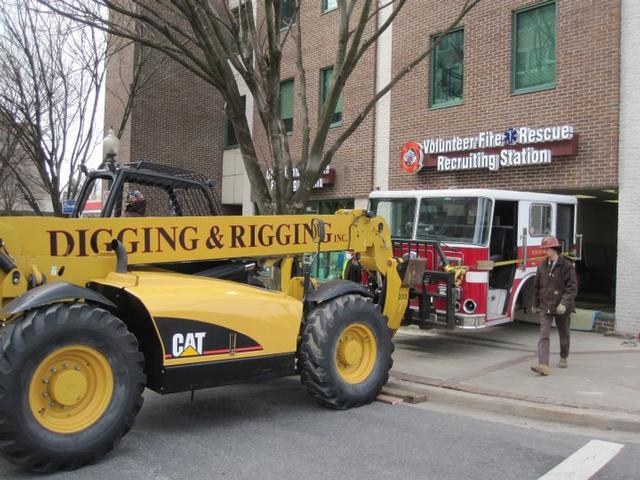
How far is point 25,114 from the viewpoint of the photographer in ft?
44.2

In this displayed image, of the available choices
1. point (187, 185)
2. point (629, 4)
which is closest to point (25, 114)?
point (187, 185)

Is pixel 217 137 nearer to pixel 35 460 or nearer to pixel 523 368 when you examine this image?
pixel 523 368

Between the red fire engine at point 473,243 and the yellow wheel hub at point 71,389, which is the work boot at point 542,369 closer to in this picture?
the red fire engine at point 473,243

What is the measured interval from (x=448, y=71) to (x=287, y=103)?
559 centimetres

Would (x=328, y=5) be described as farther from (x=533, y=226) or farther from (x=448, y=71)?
(x=533, y=226)

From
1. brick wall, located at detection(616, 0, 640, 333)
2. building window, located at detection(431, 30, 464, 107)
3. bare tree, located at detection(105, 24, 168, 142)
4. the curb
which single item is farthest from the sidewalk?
bare tree, located at detection(105, 24, 168, 142)

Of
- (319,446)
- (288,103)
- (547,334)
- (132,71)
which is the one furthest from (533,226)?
(132,71)

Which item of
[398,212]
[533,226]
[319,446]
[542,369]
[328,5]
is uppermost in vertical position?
[328,5]

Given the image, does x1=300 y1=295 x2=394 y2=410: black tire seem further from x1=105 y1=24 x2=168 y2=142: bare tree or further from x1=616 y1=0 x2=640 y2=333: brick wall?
x1=105 y1=24 x2=168 y2=142: bare tree

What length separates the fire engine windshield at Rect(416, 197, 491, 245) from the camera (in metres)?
8.60

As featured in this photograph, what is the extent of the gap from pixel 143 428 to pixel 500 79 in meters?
9.73

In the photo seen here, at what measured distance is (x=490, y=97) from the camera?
39.7 feet

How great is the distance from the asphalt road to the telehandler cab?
0.36 metres

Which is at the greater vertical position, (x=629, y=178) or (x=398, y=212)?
(x=629, y=178)
